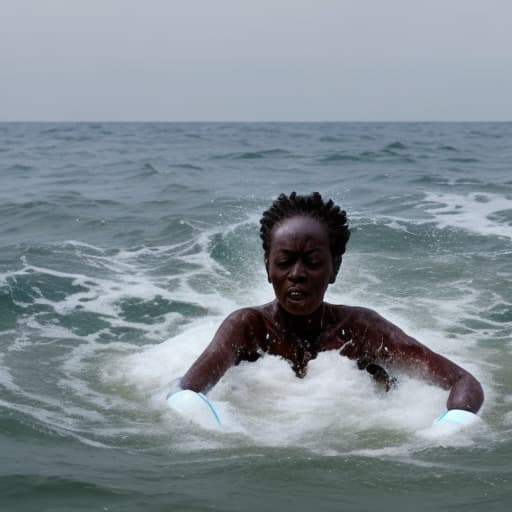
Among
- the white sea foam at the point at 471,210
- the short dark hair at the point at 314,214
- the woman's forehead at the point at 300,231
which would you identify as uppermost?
the white sea foam at the point at 471,210

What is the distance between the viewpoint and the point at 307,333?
15.8 feet

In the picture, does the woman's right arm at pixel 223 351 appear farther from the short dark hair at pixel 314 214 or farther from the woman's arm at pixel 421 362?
the woman's arm at pixel 421 362

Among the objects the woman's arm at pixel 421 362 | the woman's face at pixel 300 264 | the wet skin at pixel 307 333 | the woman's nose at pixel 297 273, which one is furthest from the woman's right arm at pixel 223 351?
the woman's arm at pixel 421 362

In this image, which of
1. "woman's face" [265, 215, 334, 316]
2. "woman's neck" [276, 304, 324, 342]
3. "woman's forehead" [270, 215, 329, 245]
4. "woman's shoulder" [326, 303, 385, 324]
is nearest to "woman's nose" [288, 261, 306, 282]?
"woman's face" [265, 215, 334, 316]

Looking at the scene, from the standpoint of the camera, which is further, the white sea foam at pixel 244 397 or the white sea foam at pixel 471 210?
the white sea foam at pixel 471 210

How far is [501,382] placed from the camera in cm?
538

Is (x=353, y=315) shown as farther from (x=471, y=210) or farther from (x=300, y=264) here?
(x=471, y=210)

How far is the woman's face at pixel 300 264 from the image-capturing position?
4344mm

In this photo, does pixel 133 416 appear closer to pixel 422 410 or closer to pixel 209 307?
pixel 422 410

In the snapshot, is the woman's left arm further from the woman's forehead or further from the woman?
the woman's forehead

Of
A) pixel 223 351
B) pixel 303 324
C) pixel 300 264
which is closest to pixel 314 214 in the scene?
pixel 300 264

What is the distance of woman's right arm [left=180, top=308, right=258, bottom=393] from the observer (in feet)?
14.5

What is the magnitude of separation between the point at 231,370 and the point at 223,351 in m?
0.26

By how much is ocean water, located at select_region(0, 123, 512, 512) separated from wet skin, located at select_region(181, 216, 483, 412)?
98mm
